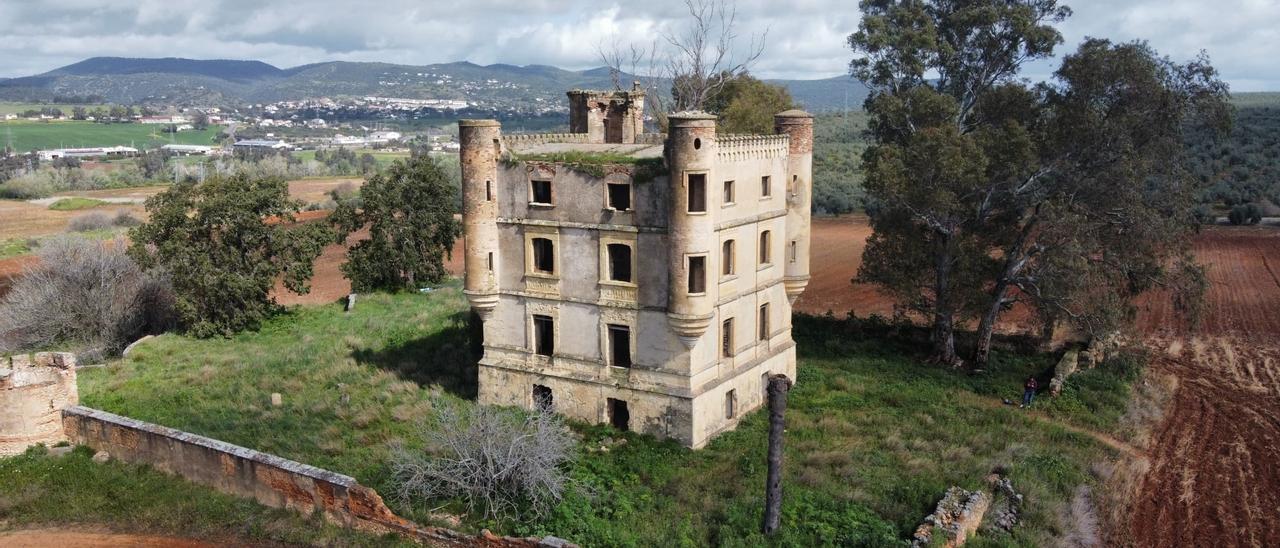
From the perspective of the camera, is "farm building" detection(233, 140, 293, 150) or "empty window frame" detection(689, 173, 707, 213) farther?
"farm building" detection(233, 140, 293, 150)

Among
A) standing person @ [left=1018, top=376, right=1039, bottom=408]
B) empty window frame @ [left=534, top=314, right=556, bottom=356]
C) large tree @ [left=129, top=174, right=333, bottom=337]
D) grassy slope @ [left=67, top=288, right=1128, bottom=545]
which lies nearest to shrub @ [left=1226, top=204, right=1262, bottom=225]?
grassy slope @ [left=67, top=288, right=1128, bottom=545]

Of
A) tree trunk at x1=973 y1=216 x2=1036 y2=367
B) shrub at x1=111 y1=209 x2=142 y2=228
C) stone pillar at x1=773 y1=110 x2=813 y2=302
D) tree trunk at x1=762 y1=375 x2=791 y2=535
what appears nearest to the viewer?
tree trunk at x1=762 y1=375 x2=791 y2=535

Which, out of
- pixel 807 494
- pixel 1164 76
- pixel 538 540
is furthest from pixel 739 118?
pixel 538 540

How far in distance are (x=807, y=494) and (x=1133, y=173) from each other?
678 inches

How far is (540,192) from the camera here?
28.1 m

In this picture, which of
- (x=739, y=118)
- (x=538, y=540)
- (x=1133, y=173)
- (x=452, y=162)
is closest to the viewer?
(x=538, y=540)

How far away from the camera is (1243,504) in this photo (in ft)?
77.8

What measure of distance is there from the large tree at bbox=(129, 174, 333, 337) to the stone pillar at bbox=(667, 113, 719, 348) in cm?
2234

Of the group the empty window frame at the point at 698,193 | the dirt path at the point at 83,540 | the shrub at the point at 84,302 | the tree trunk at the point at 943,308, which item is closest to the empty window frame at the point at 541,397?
the empty window frame at the point at 698,193

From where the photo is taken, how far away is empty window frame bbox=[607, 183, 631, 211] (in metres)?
26.9

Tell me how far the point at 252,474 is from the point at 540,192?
10.8m

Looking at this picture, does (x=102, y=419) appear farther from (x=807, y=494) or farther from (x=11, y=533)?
(x=807, y=494)

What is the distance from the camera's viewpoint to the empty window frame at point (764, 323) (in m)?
29.8

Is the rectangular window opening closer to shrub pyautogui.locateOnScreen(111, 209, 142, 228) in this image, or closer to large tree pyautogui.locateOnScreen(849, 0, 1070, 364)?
large tree pyautogui.locateOnScreen(849, 0, 1070, 364)
